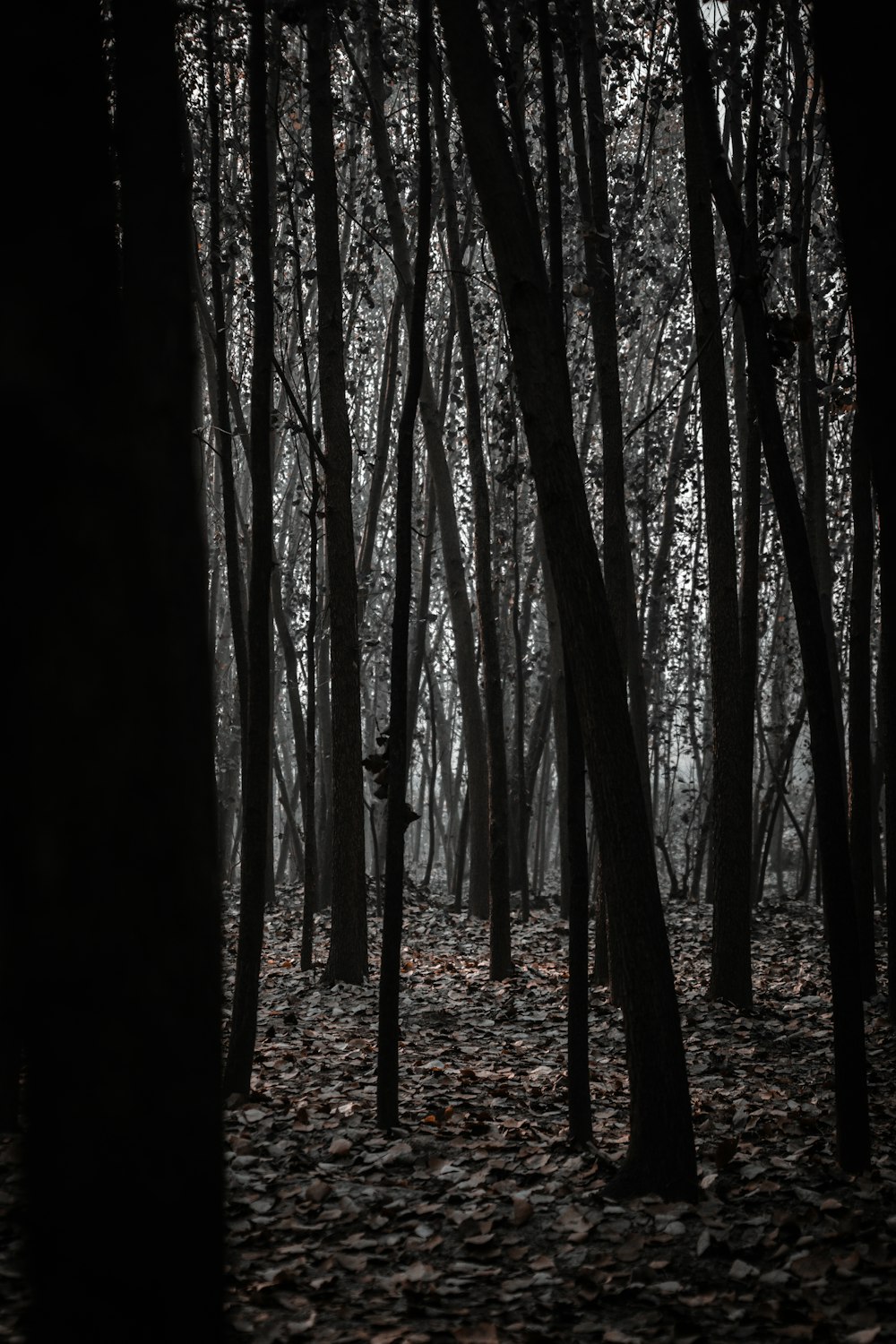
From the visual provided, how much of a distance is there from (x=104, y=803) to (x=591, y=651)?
248cm

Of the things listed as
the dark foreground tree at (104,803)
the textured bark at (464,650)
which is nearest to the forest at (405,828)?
the dark foreground tree at (104,803)

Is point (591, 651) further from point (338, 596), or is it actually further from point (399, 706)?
point (338, 596)

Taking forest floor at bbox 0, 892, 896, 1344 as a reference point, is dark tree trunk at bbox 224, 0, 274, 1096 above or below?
above

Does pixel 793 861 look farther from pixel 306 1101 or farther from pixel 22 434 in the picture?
pixel 22 434

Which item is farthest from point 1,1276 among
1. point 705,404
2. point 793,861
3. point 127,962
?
point 793,861

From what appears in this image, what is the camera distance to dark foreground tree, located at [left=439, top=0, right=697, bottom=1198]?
3734 millimetres

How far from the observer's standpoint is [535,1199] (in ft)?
12.4

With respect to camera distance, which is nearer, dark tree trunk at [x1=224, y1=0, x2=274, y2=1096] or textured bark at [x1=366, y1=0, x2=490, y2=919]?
dark tree trunk at [x1=224, y1=0, x2=274, y2=1096]

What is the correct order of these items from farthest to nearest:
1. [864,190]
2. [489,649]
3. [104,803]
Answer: [489,649], [864,190], [104,803]

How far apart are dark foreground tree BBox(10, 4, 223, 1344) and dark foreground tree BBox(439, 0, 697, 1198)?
89.0 inches

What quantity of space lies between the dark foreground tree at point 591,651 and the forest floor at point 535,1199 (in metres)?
0.32

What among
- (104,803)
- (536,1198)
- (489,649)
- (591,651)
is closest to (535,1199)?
(536,1198)

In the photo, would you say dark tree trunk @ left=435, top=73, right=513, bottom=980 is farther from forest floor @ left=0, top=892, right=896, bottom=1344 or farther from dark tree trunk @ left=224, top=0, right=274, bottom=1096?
dark tree trunk @ left=224, top=0, right=274, bottom=1096

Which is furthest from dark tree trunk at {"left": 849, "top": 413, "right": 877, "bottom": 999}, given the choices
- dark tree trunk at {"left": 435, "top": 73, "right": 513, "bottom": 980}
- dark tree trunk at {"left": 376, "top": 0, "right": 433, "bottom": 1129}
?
dark tree trunk at {"left": 376, "top": 0, "right": 433, "bottom": 1129}
